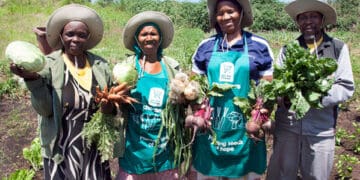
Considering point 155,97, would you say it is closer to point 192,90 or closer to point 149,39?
point 192,90

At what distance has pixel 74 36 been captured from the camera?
109 inches

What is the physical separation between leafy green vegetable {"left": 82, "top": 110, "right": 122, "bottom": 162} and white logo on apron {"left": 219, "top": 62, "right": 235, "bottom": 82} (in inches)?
33.3

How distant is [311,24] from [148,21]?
1.26 metres

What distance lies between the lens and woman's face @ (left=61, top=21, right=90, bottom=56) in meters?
2.76

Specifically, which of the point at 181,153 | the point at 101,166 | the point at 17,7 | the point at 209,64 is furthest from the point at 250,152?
the point at 17,7

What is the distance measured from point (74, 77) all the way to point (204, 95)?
3.11 ft

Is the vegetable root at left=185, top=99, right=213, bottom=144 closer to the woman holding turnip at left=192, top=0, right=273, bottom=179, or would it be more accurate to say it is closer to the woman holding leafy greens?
the woman holding turnip at left=192, top=0, right=273, bottom=179

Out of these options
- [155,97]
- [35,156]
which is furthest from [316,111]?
[35,156]

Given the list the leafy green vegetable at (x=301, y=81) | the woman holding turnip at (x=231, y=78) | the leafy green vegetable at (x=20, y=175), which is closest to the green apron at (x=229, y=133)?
the woman holding turnip at (x=231, y=78)

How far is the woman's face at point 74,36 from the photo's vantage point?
2756 millimetres

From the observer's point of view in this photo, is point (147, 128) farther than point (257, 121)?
Yes

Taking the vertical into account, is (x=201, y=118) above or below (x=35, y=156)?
above

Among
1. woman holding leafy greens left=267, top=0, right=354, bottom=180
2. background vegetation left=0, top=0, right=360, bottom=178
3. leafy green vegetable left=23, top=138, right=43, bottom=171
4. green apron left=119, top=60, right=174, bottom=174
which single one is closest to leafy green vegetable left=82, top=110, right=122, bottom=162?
green apron left=119, top=60, right=174, bottom=174

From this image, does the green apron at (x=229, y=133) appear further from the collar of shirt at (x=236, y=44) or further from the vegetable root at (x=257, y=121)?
the vegetable root at (x=257, y=121)
